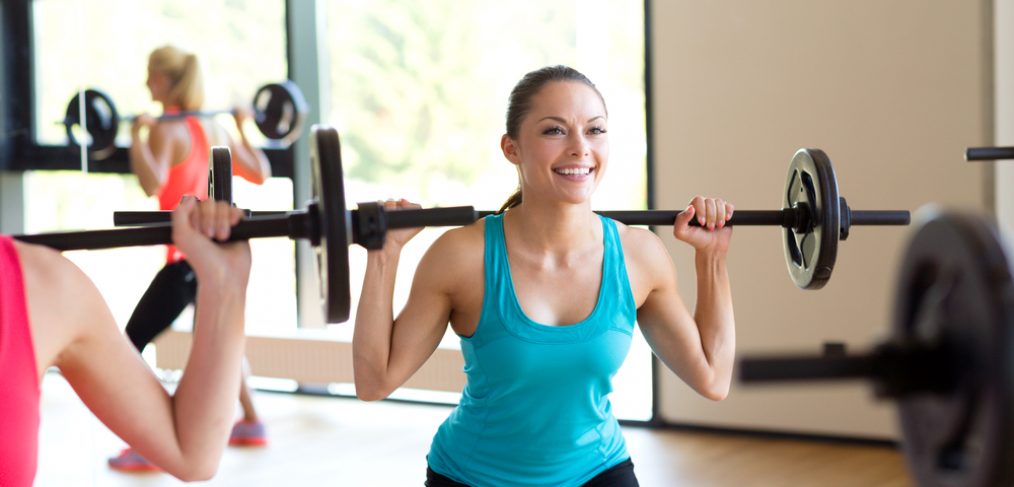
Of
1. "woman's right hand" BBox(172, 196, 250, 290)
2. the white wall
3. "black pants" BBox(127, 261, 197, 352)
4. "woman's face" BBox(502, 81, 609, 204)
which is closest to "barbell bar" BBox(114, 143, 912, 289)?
"woman's face" BBox(502, 81, 609, 204)

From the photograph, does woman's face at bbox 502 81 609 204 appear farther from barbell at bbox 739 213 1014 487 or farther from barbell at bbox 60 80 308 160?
barbell at bbox 60 80 308 160

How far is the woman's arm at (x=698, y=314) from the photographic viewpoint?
194cm

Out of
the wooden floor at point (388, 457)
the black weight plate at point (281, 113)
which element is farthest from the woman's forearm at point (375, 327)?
the black weight plate at point (281, 113)

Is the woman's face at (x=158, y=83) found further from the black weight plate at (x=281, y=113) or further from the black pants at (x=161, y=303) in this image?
the black pants at (x=161, y=303)

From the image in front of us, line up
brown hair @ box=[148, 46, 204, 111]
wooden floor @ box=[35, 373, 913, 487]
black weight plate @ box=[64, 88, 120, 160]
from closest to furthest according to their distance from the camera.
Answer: wooden floor @ box=[35, 373, 913, 487] < brown hair @ box=[148, 46, 204, 111] < black weight plate @ box=[64, 88, 120, 160]

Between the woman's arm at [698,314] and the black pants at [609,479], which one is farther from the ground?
the woman's arm at [698,314]

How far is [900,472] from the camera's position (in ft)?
11.4

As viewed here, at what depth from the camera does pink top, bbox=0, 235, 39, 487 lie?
1112mm

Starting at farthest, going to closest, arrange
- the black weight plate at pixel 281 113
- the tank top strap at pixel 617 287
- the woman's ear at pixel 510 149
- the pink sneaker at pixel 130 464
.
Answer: the black weight plate at pixel 281 113, the pink sneaker at pixel 130 464, the woman's ear at pixel 510 149, the tank top strap at pixel 617 287

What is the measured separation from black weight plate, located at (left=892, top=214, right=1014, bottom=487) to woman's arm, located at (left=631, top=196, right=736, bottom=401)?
1154 mm

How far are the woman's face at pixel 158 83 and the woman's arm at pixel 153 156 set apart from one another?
0.33ft

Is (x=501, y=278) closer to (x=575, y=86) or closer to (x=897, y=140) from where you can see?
(x=575, y=86)

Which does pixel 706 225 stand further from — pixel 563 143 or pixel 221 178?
pixel 221 178

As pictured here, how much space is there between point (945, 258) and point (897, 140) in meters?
3.09
